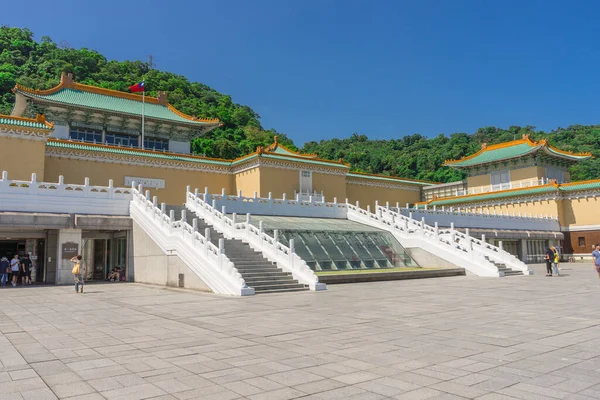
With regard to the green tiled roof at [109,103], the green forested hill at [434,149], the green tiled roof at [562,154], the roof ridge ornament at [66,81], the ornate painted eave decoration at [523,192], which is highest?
the green forested hill at [434,149]

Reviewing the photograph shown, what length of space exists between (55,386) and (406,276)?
52.9ft

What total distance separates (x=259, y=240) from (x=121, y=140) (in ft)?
67.4

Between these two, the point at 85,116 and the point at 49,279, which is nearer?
the point at 49,279

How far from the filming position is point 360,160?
258 feet

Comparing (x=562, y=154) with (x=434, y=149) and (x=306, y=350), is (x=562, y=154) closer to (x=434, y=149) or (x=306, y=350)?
(x=306, y=350)

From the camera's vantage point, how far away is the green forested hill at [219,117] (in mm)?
58531

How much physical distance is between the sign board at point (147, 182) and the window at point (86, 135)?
238 inches

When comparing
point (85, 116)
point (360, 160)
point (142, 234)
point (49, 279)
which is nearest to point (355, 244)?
point (142, 234)

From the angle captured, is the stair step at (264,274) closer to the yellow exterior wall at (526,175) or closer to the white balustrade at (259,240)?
the white balustrade at (259,240)

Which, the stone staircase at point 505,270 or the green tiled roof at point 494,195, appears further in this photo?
the green tiled roof at point 494,195

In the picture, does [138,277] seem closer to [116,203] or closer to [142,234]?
[142,234]

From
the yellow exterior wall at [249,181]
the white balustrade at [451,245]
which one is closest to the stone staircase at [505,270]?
the white balustrade at [451,245]

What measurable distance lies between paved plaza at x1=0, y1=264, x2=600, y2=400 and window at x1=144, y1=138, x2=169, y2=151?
24.4 metres

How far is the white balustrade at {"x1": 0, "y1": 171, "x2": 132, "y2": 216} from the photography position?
19.0 meters
